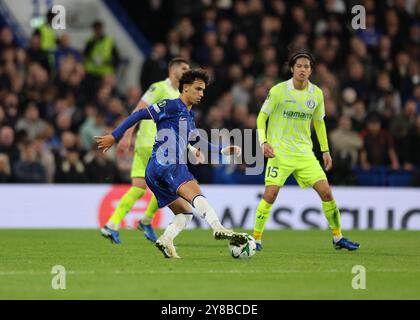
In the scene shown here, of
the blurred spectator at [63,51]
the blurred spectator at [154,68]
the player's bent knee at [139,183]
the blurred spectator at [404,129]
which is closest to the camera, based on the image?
the player's bent knee at [139,183]

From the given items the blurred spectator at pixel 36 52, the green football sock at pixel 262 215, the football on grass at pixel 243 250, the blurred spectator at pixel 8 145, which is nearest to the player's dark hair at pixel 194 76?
the football on grass at pixel 243 250

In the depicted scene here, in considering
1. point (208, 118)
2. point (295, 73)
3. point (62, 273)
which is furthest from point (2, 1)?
point (62, 273)

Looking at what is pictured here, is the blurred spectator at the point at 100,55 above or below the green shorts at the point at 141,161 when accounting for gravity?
above

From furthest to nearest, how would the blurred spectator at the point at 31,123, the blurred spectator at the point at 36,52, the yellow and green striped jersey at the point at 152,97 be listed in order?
the blurred spectator at the point at 36,52 < the blurred spectator at the point at 31,123 < the yellow and green striped jersey at the point at 152,97

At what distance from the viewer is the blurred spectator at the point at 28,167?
18203mm

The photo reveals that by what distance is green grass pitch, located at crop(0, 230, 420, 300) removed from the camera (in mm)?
8547

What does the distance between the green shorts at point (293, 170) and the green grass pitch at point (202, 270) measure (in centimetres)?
87

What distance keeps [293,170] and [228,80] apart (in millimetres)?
8661

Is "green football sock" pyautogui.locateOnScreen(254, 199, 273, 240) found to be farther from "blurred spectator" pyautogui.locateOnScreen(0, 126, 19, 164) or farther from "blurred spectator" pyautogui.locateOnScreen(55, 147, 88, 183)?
"blurred spectator" pyautogui.locateOnScreen(0, 126, 19, 164)

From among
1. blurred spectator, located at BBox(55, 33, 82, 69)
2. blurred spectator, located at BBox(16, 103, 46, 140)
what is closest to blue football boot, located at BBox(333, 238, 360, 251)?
blurred spectator, located at BBox(16, 103, 46, 140)

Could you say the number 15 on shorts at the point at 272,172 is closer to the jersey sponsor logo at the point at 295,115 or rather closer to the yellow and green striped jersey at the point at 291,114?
the yellow and green striped jersey at the point at 291,114

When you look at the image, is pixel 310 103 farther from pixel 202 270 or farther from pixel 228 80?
pixel 228 80

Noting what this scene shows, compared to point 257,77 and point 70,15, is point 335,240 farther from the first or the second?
point 70,15

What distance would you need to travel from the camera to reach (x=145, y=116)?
1088 cm
